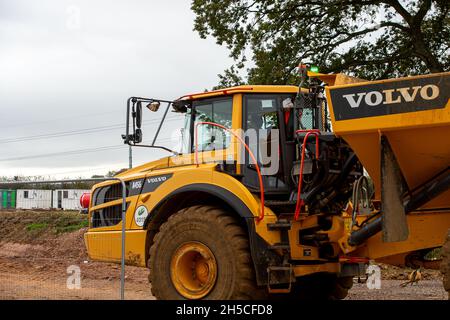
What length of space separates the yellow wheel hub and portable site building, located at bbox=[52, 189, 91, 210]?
2766 cm

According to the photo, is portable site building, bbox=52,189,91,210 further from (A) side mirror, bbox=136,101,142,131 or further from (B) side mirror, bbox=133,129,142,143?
(A) side mirror, bbox=136,101,142,131

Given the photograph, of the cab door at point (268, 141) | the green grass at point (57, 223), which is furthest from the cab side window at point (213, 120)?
the green grass at point (57, 223)

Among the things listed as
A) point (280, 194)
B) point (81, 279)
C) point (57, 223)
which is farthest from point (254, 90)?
point (57, 223)

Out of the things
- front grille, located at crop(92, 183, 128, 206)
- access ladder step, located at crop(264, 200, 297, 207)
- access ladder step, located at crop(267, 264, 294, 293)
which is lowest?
access ladder step, located at crop(267, 264, 294, 293)

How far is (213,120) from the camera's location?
7.91 metres

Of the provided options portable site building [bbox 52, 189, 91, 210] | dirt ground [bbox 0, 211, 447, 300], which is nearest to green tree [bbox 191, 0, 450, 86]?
dirt ground [bbox 0, 211, 447, 300]

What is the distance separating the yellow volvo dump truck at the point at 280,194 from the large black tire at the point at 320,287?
0.23m

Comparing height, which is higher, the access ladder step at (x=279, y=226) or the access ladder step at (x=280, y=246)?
the access ladder step at (x=279, y=226)

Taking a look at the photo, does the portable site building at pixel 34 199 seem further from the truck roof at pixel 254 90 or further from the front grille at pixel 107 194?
the truck roof at pixel 254 90

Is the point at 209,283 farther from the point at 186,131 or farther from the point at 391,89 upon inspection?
the point at 391,89

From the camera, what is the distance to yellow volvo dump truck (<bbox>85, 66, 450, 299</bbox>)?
6.04 metres

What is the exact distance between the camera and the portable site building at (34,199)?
37500 millimetres

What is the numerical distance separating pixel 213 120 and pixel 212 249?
1.67 m

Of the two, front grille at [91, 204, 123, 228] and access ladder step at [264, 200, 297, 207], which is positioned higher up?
access ladder step at [264, 200, 297, 207]
